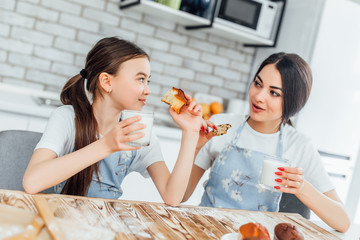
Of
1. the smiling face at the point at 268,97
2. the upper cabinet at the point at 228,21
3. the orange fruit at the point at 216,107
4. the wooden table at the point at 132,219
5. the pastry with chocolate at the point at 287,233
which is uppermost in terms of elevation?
the upper cabinet at the point at 228,21

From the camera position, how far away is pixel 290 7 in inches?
128

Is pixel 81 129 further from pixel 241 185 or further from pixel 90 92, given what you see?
pixel 241 185

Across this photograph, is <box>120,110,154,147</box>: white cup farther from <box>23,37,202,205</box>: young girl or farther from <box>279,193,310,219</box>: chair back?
<box>279,193,310,219</box>: chair back

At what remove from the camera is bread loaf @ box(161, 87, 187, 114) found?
132 cm

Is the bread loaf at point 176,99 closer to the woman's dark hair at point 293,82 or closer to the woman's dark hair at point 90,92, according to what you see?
the woman's dark hair at point 90,92

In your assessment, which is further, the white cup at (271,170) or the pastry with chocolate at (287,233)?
the white cup at (271,170)

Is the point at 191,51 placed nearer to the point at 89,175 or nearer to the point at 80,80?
the point at 80,80

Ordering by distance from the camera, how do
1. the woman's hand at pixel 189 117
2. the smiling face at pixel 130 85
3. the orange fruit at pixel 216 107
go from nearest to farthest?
the woman's hand at pixel 189 117 < the smiling face at pixel 130 85 < the orange fruit at pixel 216 107

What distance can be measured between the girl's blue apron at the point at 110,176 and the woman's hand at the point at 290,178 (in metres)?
0.59

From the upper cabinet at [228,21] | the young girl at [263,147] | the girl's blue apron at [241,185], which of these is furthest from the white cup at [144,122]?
the upper cabinet at [228,21]

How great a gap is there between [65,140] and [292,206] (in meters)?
1.03

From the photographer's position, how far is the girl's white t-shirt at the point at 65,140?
1254 mm

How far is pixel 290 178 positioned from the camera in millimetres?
1307

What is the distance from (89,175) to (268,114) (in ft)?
2.55
